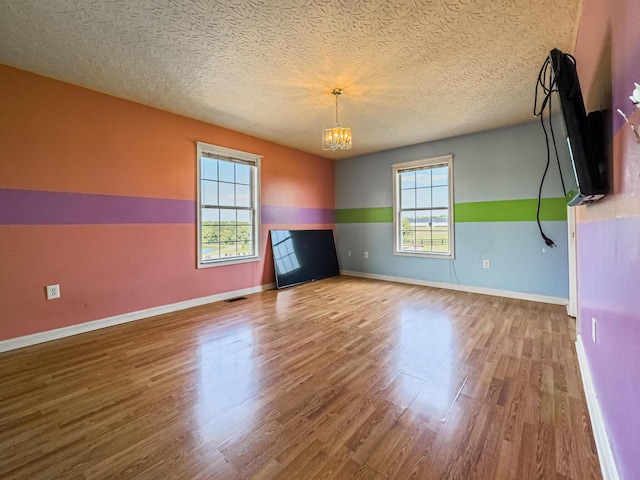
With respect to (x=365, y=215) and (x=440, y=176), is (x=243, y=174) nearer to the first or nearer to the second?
(x=365, y=215)

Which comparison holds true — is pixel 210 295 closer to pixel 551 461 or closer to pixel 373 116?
pixel 373 116

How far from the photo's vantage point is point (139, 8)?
74.3 inches

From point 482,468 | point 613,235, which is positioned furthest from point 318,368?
point 613,235

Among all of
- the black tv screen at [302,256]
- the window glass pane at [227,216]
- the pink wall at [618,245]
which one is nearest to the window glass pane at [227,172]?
the window glass pane at [227,216]

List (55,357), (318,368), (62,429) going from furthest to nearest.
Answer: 1. (55,357)
2. (318,368)
3. (62,429)

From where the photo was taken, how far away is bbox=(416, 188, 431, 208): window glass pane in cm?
500

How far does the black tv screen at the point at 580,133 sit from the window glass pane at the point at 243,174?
3980 mm

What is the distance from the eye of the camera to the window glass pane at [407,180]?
518 centimetres

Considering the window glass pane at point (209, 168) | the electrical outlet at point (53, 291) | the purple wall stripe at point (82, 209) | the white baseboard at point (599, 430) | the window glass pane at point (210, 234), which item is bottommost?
the white baseboard at point (599, 430)

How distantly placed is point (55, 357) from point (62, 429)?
1.20m

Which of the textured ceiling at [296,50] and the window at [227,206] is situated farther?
the window at [227,206]

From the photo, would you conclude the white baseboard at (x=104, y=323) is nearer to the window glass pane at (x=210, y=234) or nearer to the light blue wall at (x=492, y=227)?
the window glass pane at (x=210, y=234)

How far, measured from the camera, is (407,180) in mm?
5262

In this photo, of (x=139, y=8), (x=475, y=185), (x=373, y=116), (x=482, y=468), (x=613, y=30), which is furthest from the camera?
(x=475, y=185)
